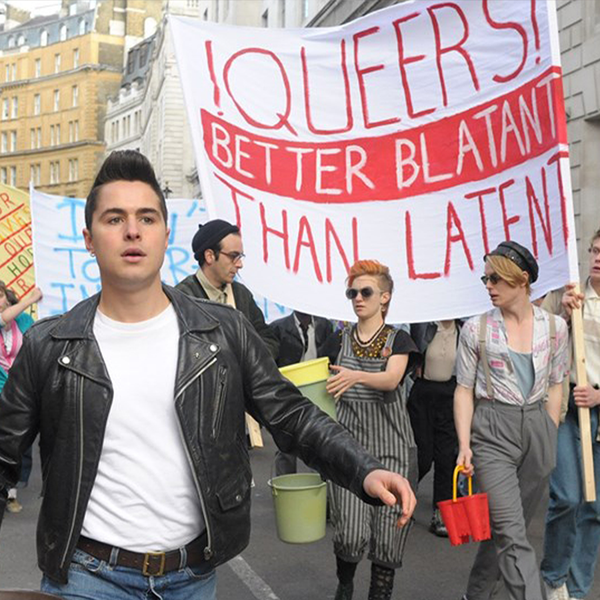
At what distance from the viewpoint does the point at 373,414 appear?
188 inches

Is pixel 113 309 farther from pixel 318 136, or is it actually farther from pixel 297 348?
pixel 297 348

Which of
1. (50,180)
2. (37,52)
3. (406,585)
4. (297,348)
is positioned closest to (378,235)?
(406,585)

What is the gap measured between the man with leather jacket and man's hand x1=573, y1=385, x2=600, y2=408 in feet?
7.77

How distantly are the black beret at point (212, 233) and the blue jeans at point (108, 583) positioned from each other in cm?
296

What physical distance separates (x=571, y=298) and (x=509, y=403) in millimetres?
545

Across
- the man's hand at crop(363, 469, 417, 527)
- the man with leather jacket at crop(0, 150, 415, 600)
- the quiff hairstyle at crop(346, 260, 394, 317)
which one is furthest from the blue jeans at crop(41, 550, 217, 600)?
the quiff hairstyle at crop(346, 260, 394, 317)

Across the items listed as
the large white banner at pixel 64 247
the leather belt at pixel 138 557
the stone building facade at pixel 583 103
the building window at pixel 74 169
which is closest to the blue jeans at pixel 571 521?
the leather belt at pixel 138 557

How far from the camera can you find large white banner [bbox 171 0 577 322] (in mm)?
5078

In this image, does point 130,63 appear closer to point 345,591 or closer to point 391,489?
point 345,591

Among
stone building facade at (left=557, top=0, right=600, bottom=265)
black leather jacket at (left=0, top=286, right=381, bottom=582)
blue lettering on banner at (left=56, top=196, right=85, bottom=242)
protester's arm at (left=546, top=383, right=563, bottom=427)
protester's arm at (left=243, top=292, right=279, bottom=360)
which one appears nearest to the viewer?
black leather jacket at (left=0, top=286, right=381, bottom=582)

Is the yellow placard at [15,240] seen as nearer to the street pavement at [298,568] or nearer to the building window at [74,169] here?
the street pavement at [298,568]

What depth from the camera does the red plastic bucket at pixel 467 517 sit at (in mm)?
4145

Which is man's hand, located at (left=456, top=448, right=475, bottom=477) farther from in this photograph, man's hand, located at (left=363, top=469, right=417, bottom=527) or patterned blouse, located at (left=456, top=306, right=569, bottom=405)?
man's hand, located at (left=363, top=469, right=417, bottom=527)

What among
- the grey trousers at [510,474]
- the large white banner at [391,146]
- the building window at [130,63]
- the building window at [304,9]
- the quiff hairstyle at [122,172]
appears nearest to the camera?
the quiff hairstyle at [122,172]
